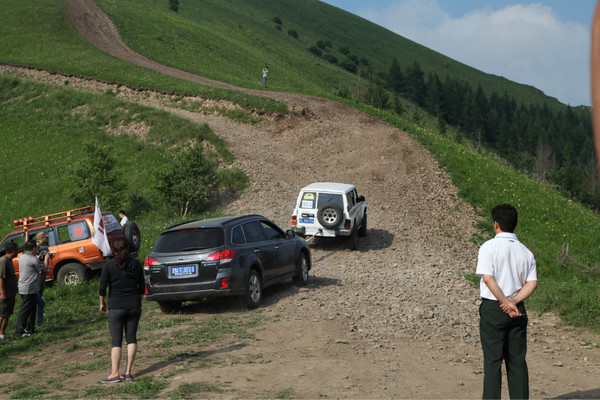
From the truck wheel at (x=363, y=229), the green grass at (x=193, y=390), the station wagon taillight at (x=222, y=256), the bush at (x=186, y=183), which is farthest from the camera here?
the bush at (x=186, y=183)

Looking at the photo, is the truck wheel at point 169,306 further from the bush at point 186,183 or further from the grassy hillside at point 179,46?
the grassy hillside at point 179,46

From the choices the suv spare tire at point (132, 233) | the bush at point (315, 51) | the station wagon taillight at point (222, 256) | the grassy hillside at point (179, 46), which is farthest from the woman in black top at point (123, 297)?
the bush at point (315, 51)

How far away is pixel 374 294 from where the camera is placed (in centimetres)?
1304

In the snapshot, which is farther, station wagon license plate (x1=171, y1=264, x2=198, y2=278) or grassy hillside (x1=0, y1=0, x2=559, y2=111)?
grassy hillside (x1=0, y1=0, x2=559, y2=111)

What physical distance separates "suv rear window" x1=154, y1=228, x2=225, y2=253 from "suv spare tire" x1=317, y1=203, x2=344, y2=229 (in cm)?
697

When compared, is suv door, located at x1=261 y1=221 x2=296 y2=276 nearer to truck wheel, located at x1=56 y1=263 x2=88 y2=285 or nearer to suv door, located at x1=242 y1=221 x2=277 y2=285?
suv door, located at x1=242 y1=221 x2=277 y2=285

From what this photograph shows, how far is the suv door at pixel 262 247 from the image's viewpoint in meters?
12.1

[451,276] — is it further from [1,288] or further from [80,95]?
[80,95]

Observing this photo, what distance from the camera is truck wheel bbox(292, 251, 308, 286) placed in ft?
44.8

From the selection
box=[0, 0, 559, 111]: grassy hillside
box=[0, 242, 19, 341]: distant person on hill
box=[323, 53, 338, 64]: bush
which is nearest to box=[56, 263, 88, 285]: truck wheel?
box=[0, 242, 19, 341]: distant person on hill

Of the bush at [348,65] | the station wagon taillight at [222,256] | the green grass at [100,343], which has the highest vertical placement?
the bush at [348,65]

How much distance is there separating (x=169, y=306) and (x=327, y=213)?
721cm

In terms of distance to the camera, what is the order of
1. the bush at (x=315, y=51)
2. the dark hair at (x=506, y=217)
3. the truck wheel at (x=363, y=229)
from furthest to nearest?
the bush at (x=315, y=51)
the truck wheel at (x=363, y=229)
the dark hair at (x=506, y=217)

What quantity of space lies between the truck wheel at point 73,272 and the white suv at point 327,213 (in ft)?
20.8
